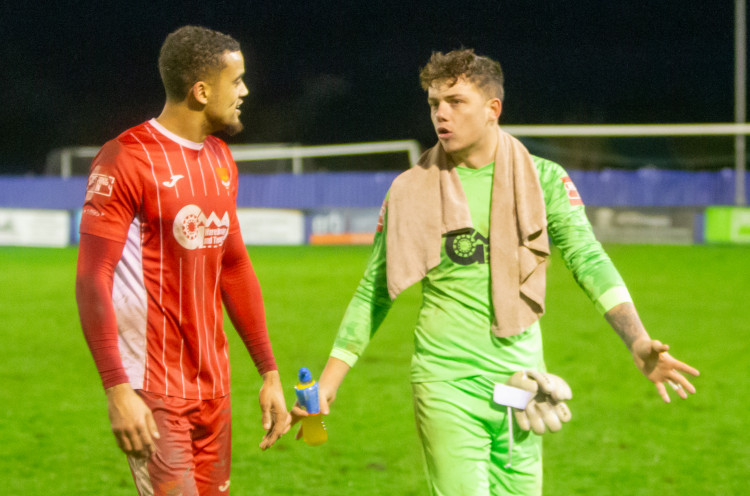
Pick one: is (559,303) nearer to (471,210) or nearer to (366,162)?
(471,210)

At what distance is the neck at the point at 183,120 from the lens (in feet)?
10.5

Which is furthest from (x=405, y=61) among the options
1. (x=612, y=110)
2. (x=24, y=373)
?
(x=24, y=373)

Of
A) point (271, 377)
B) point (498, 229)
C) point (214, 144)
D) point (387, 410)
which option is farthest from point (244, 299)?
point (387, 410)

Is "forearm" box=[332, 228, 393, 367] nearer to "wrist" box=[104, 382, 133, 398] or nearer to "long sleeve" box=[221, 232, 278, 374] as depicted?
"long sleeve" box=[221, 232, 278, 374]

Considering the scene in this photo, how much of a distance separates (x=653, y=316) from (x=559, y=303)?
1667mm

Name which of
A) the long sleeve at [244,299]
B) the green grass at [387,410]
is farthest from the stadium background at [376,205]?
the long sleeve at [244,299]

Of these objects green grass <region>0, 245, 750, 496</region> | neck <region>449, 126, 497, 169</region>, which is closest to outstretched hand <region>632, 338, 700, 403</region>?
neck <region>449, 126, 497, 169</region>

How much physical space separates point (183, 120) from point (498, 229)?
1.14 meters

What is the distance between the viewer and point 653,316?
12695 millimetres

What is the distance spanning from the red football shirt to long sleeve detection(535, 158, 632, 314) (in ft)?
3.82

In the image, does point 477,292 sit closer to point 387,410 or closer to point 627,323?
point 627,323

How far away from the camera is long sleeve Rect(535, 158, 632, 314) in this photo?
3279 mm

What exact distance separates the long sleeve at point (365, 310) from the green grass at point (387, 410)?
239cm

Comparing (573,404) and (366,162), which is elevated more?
(366,162)
